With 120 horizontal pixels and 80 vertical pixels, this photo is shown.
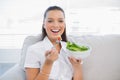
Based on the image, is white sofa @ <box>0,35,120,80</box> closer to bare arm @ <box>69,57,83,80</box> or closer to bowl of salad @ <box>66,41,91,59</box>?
bare arm @ <box>69,57,83,80</box>

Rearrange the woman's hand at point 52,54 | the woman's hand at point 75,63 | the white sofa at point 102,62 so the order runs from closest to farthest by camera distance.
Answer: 1. the woman's hand at point 52,54
2. the woman's hand at point 75,63
3. the white sofa at point 102,62

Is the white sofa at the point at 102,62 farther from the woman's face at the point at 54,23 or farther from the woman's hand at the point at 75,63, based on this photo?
the woman's face at the point at 54,23

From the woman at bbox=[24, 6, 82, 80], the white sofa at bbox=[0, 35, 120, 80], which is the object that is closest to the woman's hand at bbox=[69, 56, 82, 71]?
the woman at bbox=[24, 6, 82, 80]

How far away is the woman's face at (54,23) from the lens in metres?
1.49

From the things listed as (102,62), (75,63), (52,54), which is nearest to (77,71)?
(75,63)

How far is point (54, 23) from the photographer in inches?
58.8

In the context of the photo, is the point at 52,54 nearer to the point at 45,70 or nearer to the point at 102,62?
the point at 45,70

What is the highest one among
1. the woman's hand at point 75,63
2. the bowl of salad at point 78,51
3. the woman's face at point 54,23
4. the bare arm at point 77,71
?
the woman's face at point 54,23

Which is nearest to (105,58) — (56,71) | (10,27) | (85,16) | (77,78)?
(77,78)

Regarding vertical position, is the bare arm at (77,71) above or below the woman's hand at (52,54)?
below

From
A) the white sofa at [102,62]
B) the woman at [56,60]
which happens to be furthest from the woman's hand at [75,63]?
the white sofa at [102,62]

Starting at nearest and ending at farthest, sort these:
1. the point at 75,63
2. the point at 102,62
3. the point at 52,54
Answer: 1. the point at 52,54
2. the point at 75,63
3. the point at 102,62

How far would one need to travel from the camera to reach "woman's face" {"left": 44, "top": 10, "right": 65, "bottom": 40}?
149 cm

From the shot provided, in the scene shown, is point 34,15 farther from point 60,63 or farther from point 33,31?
point 60,63
